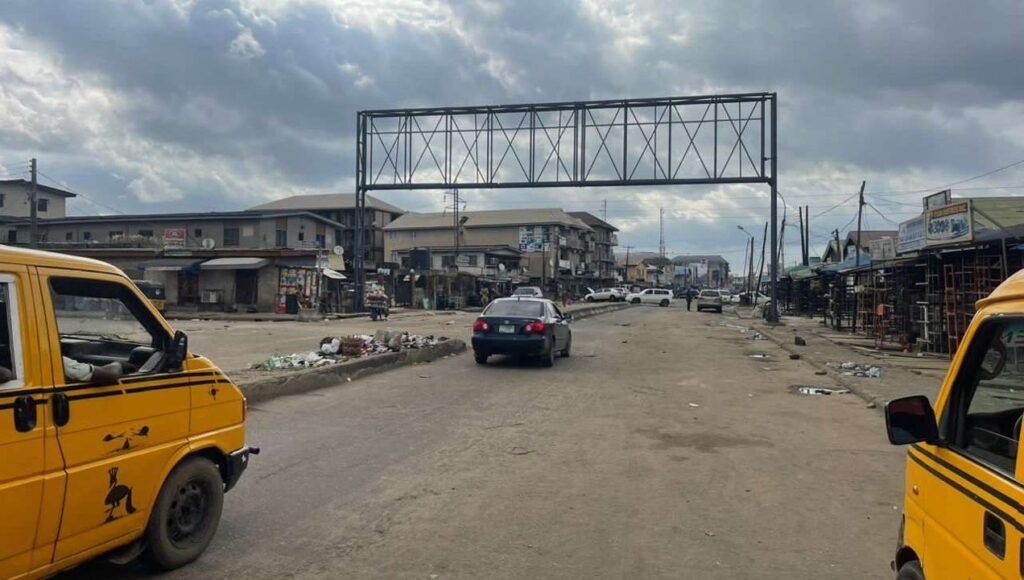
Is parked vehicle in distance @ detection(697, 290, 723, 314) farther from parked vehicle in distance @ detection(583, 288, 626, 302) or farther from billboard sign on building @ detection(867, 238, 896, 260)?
billboard sign on building @ detection(867, 238, 896, 260)

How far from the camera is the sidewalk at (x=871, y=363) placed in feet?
41.0

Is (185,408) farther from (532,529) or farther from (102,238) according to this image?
(102,238)

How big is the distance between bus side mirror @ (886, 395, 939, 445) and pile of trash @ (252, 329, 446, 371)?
441 inches

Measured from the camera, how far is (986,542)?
2443 millimetres

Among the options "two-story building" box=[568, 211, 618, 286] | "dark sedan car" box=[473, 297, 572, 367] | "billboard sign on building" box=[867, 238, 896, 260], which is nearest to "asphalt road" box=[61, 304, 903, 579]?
"dark sedan car" box=[473, 297, 572, 367]

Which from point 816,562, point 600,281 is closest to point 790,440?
point 816,562

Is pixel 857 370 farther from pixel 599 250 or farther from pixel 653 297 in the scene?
pixel 599 250

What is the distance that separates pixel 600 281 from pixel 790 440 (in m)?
114

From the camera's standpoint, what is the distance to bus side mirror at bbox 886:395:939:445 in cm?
293

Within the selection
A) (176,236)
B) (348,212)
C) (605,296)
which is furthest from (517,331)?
(348,212)

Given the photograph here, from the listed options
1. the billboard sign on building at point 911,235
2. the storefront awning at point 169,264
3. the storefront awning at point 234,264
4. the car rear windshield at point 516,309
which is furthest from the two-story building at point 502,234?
the car rear windshield at point 516,309

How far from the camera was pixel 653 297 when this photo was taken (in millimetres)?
72375

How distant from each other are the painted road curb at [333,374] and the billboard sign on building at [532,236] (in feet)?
241

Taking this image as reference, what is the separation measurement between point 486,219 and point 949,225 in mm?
83131
